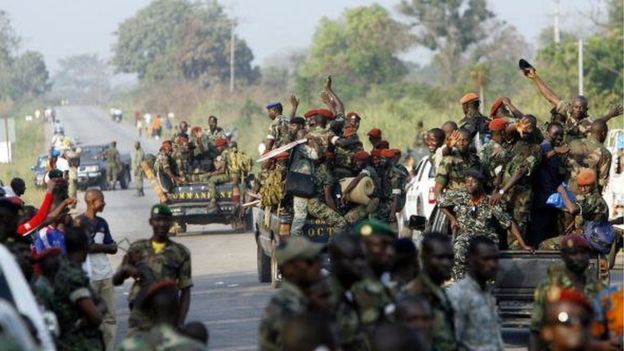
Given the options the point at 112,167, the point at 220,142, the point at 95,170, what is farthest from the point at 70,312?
the point at 112,167

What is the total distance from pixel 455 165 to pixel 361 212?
147 inches

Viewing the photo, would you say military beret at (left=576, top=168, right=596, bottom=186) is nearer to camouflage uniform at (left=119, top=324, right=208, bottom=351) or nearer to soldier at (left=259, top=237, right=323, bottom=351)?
soldier at (left=259, top=237, right=323, bottom=351)

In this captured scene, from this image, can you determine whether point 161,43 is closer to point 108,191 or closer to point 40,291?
point 108,191

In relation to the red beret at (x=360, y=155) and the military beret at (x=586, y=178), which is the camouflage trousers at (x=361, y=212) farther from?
the military beret at (x=586, y=178)

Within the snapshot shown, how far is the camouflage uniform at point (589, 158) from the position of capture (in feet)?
67.5

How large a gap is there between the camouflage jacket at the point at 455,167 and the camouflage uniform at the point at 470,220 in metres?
0.85

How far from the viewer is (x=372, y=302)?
1022 cm

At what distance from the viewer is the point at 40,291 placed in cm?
1205

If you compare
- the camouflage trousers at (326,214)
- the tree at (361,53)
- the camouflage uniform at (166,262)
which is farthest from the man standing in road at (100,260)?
the tree at (361,53)

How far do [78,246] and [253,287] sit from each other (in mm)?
11380

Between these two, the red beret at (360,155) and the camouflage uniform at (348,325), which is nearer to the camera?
the camouflage uniform at (348,325)

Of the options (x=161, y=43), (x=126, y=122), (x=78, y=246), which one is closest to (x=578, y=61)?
(x=78, y=246)

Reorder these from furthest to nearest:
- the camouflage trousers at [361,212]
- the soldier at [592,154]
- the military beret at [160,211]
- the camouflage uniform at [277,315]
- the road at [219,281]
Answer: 1. the camouflage trousers at [361,212]
2. the soldier at [592,154]
3. the road at [219,281]
4. the military beret at [160,211]
5. the camouflage uniform at [277,315]

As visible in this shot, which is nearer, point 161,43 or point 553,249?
point 553,249
